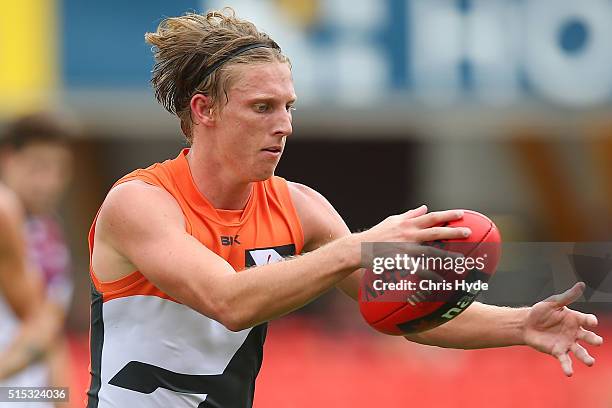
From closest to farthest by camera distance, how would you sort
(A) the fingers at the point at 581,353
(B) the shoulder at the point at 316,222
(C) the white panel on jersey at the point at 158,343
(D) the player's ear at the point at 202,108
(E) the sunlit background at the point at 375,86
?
1. (A) the fingers at the point at 581,353
2. (C) the white panel on jersey at the point at 158,343
3. (D) the player's ear at the point at 202,108
4. (B) the shoulder at the point at 316,222
5. (E) the sunlit background at the point at 375,86

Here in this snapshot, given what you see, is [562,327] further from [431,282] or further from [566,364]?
[431,282]

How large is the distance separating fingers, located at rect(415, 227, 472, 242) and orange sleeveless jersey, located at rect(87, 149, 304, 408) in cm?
102

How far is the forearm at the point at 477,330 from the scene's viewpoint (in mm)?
Result: 4742

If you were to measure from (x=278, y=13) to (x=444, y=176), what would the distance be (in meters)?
7.38

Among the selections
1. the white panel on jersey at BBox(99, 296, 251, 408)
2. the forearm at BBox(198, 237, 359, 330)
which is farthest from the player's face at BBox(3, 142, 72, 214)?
the forearm at BBox(198, 237, 359, 330)

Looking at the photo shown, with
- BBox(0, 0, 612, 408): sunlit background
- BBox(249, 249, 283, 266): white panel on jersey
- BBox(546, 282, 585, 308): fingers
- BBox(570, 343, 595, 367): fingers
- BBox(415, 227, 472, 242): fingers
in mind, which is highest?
BBox(415, 227, 472, 242): fingers

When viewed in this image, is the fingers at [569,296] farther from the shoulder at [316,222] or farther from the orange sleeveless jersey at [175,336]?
the orange sleeveless jersey at [175,336]

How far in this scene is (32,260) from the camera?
826cm

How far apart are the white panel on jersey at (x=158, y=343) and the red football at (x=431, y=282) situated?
0.64m

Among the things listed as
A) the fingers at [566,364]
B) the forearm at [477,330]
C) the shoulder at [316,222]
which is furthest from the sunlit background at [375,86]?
the fingers at [566,364]

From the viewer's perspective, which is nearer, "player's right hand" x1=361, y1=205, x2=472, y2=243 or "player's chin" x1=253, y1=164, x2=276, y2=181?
"player's right hand" x1=361, y1=205, x2=472, y2=243

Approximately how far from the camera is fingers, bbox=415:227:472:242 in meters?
3.85

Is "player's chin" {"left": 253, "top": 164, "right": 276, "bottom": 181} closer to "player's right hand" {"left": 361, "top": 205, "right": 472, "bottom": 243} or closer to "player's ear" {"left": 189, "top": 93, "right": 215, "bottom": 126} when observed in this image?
"player's ear" {"left": 189, "top": 93, "right": 215, "bottom": 126}

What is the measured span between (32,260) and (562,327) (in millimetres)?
4649
